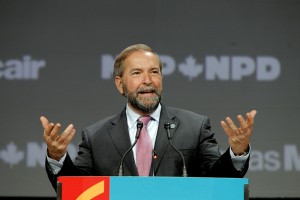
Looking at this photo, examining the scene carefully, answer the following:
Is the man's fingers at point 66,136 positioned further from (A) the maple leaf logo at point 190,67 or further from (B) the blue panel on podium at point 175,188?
(A) the maple leaf logo at point 190,67

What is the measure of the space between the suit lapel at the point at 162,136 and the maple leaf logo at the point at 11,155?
85.4 inches

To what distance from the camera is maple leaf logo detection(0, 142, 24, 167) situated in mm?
4984

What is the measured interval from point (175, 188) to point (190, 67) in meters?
2.78

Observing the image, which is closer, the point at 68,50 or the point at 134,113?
the point at 134,113

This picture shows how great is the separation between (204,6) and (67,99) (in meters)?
1.40

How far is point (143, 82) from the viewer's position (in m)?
3.08

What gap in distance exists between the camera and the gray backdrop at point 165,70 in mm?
5000

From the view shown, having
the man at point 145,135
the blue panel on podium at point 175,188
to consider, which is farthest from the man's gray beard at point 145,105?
the blue panel on podium at point 175,188

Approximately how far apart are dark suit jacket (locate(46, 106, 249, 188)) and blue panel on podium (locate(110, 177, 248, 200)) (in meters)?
0.52

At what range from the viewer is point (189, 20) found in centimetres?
508

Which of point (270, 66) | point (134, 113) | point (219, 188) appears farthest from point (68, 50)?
point (219, 188)

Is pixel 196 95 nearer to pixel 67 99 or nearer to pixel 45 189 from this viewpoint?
pixel 67 99

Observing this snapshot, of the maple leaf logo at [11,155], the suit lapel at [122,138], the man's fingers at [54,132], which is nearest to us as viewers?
the man's fingers at [54,132]

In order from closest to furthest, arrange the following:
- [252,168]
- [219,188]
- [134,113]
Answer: [219,188] → [134,113] → [252,168]
